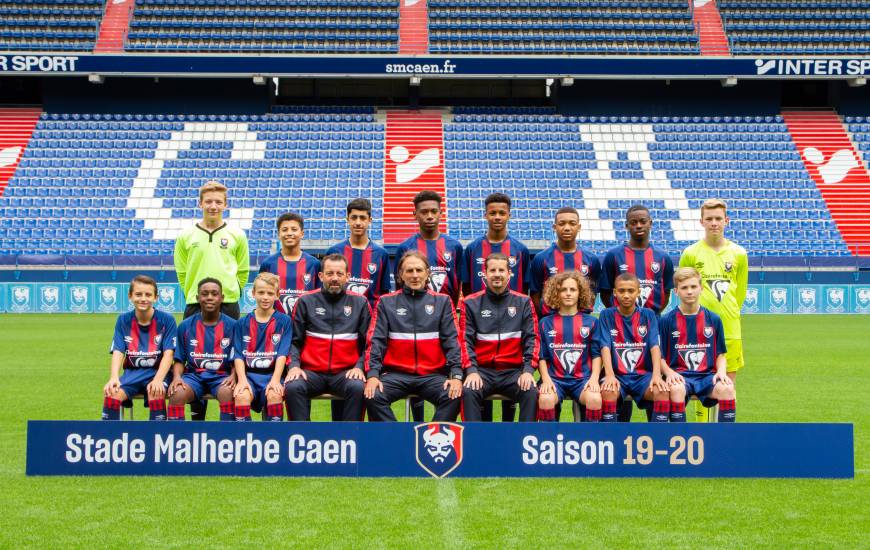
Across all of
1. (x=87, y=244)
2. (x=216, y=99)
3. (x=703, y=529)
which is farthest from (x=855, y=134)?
(x=703, y=529)

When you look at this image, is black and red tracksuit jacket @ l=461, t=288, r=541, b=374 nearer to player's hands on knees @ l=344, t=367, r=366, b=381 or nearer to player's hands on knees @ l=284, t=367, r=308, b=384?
player's hands on knees @ l=344, t=367, r=366, b=381

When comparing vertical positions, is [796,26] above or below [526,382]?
above

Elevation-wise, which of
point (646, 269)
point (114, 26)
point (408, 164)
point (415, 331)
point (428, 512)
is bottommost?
point (428, 512)

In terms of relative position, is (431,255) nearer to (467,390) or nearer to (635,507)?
(467,390)

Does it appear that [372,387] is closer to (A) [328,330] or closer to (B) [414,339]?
(B) [414,339]

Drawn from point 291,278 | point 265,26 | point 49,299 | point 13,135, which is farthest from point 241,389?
point 13,135

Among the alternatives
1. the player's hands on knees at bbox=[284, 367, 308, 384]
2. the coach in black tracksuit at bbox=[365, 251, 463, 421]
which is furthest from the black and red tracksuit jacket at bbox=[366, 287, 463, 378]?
the player's hands on knees at bbox=[284, 367, 308, 384]

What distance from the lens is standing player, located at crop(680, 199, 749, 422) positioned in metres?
7.01

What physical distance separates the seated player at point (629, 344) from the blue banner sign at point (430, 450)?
680 mm

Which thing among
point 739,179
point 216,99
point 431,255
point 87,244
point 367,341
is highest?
point 216,99

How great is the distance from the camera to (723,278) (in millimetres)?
7055

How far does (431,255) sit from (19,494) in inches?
122

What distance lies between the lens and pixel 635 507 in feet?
16.5

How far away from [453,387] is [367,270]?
1.43 m
